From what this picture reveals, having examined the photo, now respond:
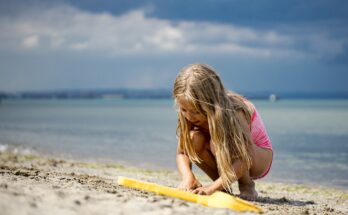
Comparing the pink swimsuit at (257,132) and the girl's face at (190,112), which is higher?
the girl's face at (190,112)

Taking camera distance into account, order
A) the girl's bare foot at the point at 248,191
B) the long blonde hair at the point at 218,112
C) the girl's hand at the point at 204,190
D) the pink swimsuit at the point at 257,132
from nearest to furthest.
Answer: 1. the long blonde hair at the point at 218,112
2. the girl's hand at the point at 204,190
3. the pink swimsuit at the point at 257,132
4. the girl's bare foot at the point at 248,191

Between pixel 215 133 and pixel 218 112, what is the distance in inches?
7.4

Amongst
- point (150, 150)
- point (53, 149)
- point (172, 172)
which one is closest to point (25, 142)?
point (53, 149)

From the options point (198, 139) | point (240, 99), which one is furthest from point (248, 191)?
point (240, 99)

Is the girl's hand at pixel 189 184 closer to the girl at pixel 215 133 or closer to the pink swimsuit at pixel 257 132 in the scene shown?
the girl at pixel 215 133

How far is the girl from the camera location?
4.66 metres

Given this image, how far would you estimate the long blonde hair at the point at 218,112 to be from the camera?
15.1 feet

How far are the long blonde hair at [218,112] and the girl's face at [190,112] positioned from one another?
0.13ft

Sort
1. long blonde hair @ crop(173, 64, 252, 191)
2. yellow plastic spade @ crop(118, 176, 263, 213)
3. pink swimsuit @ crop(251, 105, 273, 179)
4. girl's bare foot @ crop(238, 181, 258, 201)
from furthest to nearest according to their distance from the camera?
girl's bare foot @ crop(238, 181, 258, 201) → pink swimsuit @ crop(251, 105, 273, 179) → long blonde hair @ crop(173, 64, 252, 191) → yellow plastic spade @ crop(118, 176, 263, 213)

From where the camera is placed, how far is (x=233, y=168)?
4.88m

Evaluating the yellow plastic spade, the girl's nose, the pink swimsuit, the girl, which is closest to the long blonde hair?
the girl

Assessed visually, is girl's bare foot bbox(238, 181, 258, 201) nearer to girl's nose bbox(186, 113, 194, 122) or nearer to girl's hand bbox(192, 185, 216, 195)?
girl's hand bbox(192, 185, 216, 195)

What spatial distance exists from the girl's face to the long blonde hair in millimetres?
41

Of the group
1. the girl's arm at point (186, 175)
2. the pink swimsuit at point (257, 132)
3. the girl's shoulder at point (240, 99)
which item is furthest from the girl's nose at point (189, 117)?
the pink swimsuit at point (257, 132)
